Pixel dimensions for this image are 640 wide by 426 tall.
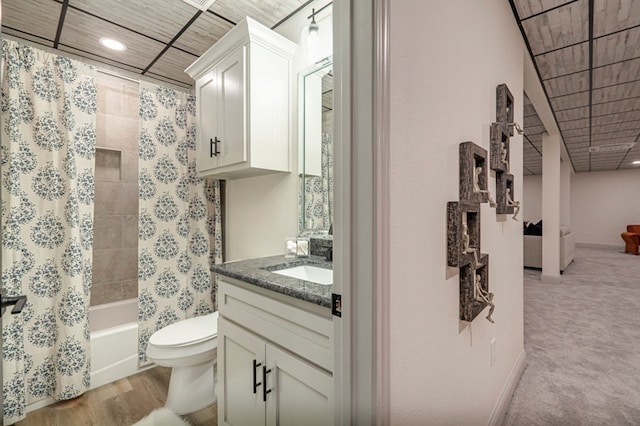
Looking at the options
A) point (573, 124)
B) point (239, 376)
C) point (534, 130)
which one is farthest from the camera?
point (534, 130)

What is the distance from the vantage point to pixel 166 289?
7.79 ft

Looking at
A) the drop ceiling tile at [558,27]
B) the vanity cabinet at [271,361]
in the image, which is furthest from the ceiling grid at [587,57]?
the vanity cabinet at [271,361]

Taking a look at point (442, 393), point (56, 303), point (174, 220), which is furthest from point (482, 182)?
point (56, 303)

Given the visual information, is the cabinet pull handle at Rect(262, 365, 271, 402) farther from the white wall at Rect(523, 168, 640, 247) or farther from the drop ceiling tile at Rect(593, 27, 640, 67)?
the white wall at Rect(523, 168, 640, 247)

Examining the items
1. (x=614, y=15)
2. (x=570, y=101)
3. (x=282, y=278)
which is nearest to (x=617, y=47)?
(x=614, y=15)

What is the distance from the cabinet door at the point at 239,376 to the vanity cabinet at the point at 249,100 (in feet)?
3.19

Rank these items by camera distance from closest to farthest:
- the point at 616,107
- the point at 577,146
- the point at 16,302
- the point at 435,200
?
the point at 16,302 < the point at 435,200 < the point at 616,107 < the point at 577,146

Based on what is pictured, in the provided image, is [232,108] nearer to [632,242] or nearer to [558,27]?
[558,27]

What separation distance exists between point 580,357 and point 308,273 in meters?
2.27

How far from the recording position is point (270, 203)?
221 cm

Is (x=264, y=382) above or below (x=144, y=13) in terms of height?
below

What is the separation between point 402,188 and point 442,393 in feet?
2.53

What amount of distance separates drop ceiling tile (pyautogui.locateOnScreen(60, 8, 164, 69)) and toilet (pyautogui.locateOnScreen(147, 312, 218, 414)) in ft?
7.01

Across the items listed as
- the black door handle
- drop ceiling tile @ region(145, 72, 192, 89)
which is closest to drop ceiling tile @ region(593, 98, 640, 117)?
drop ceiling tile @ region(145, 72, 192, 89)
